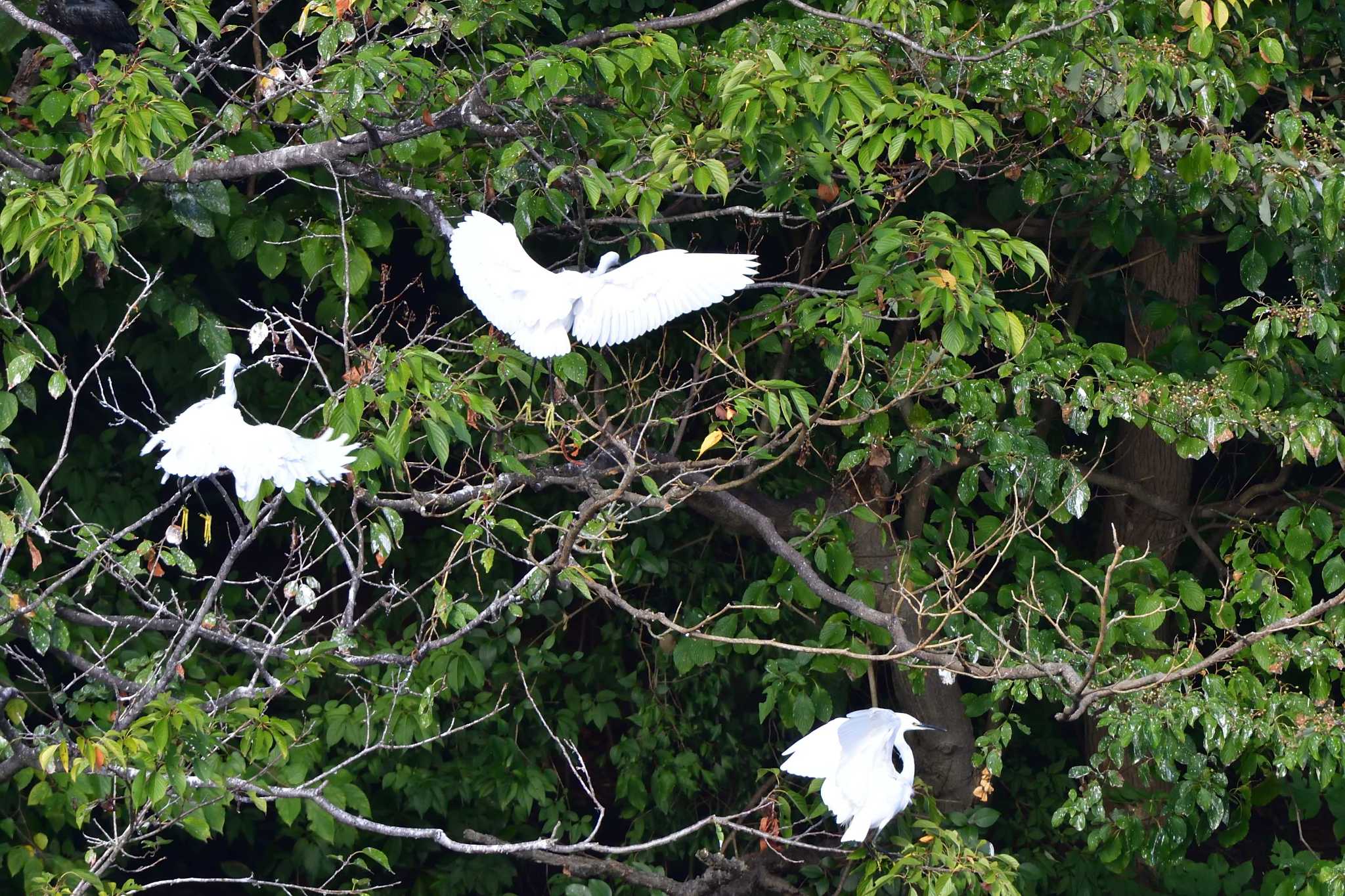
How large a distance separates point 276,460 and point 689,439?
A: 201 cm

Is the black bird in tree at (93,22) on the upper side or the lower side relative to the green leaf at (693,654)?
upper

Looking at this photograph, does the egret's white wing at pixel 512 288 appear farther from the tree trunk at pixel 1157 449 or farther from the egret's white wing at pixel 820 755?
the tree trunk at pixel 1157 449

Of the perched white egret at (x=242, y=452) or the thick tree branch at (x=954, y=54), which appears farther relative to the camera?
the thick tree branch at (x=954, y=54)

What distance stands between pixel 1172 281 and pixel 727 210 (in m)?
1.63

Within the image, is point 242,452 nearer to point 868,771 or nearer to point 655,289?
point 655,289

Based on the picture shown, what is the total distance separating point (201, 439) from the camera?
2.42 meters

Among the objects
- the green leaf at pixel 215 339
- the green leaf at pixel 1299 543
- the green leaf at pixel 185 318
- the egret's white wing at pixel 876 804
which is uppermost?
the green leaf at pixel 185 318

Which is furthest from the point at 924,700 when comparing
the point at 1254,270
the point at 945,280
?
the point at 945,280

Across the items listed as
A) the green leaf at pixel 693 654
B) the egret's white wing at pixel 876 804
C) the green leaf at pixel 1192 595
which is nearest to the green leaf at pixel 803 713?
the green leaf at pixel 693 654

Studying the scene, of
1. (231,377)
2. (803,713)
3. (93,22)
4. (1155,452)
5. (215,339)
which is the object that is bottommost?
(803,713)

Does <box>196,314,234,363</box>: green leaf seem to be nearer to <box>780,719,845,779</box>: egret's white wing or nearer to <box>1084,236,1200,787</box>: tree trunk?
<box>780,719,845,779</box>: egret's white wing

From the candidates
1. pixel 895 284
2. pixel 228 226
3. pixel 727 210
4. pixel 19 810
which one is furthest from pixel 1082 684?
pixel 19 810

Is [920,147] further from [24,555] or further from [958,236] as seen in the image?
[24,555]

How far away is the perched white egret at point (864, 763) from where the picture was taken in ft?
9.79
